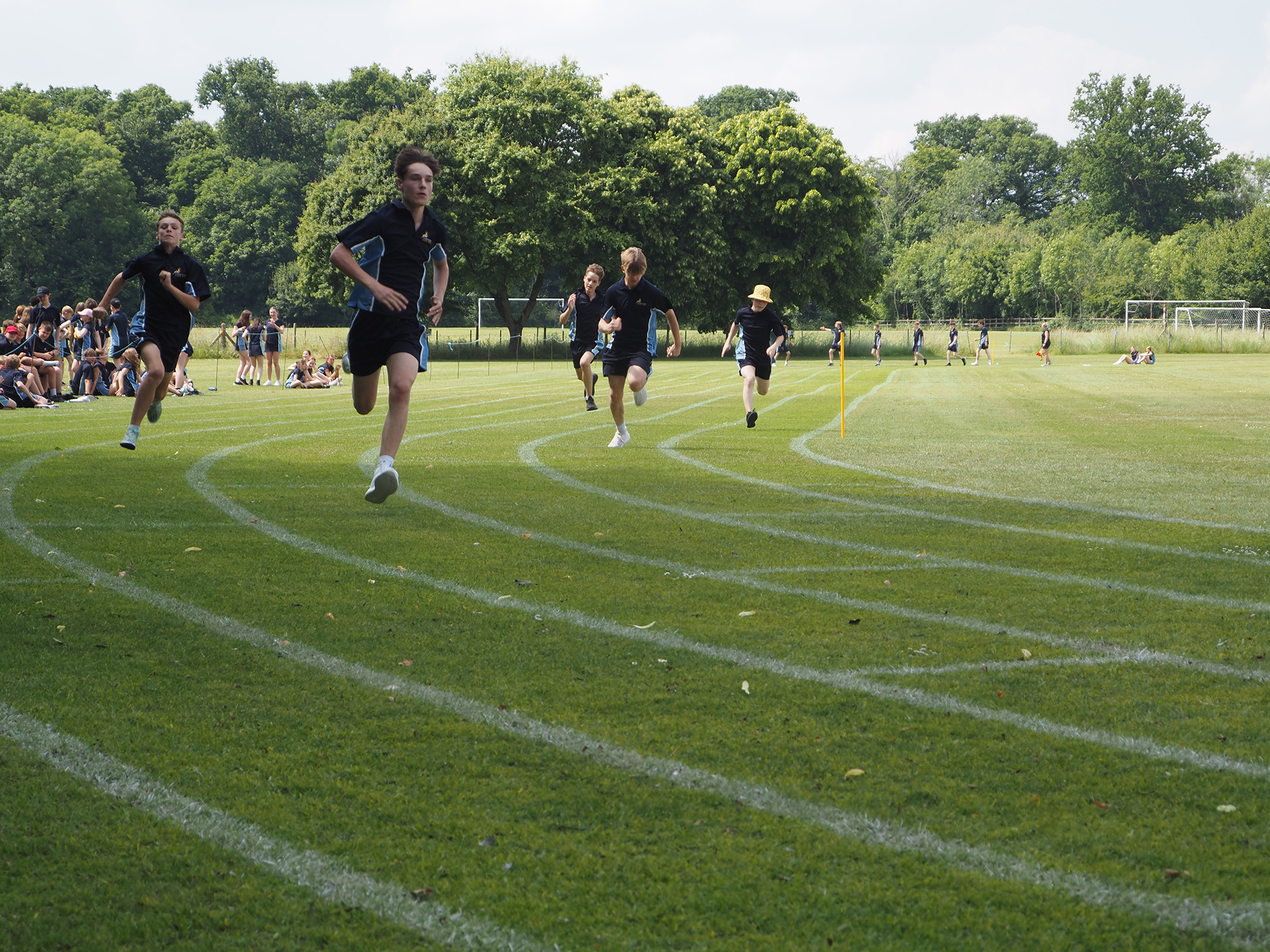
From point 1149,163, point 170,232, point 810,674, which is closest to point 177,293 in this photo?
point 170,232

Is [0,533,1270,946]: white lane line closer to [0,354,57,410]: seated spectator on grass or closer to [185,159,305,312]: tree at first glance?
[0,354,57,410]: seated spectator on grass

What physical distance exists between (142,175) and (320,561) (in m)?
107

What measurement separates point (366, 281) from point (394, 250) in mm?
411

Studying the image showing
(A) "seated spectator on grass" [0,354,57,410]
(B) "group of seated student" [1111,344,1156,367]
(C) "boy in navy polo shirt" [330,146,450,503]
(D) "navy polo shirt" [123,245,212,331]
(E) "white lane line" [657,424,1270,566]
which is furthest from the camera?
(B) "group of seated student" [1111,344,1156,367]

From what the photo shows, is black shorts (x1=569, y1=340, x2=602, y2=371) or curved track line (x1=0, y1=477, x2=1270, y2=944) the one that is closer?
curved track line (x1=0, y1=477, x2=1270, y2=944)

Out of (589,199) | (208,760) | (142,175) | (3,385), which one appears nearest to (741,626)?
(208,760)

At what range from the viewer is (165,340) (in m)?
10.9

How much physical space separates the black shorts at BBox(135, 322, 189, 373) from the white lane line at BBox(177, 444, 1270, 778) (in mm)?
4057

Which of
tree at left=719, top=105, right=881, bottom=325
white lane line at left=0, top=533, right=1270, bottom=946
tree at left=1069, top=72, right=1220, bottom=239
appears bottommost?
white lane line at left=0, top=533, right=1270, bottom=946

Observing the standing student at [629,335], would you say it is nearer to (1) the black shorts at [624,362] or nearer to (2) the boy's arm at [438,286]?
A: (1) the black shorts at [624,362]

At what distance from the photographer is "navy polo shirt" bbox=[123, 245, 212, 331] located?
10672 millimetres

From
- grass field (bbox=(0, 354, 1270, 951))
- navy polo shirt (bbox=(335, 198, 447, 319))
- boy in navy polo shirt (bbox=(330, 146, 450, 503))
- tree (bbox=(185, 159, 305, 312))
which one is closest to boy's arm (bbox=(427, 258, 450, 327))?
Result: boy in navy polo shirt (bbox=(330, 146, 450, 503))

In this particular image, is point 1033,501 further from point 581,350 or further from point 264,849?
point 581,350

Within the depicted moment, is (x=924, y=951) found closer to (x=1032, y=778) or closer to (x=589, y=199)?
(x=1032, y=778)
